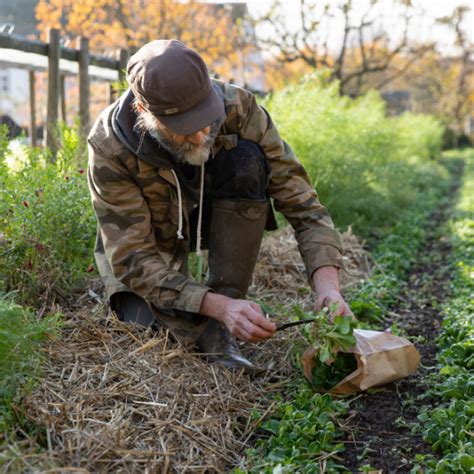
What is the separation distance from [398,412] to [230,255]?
37.8 inches

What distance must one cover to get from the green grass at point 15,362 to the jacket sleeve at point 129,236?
0.50 metres

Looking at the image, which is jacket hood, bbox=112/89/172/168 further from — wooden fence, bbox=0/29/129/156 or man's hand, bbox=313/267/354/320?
wooden fence, bbox=0/29/129/156

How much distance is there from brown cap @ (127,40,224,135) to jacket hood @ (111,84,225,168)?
0.23 m

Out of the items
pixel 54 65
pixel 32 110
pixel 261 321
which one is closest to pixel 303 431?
pixel 261 321

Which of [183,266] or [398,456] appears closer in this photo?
[398,456]

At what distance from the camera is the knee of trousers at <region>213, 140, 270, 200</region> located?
10.0ft

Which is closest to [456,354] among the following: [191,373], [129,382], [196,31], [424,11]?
[191,373]

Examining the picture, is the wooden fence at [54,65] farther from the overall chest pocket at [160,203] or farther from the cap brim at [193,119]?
the cap brim at [193,119]

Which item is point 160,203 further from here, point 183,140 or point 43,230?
point 43,230

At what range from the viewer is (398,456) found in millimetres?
2408

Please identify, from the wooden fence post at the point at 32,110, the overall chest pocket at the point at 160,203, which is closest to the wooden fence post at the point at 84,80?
the wooden fence post at the point at 32,110

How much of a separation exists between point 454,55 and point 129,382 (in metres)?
30.8

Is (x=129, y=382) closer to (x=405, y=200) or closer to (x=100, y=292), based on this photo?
(x=100, y=292)

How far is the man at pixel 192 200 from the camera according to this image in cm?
268
